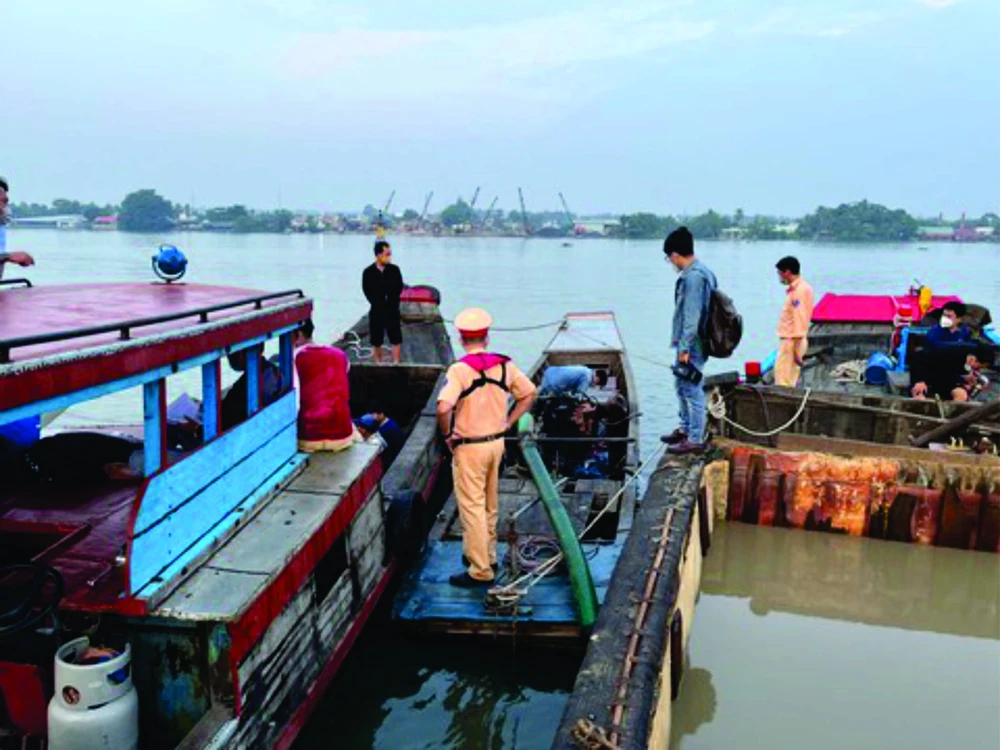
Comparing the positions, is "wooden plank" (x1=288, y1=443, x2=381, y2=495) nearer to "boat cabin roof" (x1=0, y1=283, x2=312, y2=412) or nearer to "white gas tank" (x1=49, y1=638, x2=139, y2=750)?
"boat cabin roof" (x1=0, y1=283, x2=312, y2=412)

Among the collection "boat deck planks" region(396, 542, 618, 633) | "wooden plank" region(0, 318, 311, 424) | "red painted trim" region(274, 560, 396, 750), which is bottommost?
"red painted trim" region(274, 560, 396, 750)

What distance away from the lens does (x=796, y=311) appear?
11.1 metres

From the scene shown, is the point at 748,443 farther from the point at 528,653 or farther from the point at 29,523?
the point at 29,523

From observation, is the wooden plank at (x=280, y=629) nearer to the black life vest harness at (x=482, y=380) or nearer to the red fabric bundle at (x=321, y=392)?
the black life vest harness at (x=482, y=380)

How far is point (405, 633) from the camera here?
652 cm

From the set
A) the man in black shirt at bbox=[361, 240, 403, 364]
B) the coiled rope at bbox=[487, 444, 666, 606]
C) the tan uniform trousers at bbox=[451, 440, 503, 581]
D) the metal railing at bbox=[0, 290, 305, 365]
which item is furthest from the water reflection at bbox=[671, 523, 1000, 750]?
the man in black shirt at bbox=[361, 240, 403, 364]

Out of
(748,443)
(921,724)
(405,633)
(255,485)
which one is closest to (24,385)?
(255,485)

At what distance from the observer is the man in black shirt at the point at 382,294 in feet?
40.2

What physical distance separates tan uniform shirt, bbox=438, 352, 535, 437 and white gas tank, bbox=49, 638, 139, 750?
8.69 ft

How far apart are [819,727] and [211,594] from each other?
15.1 feet

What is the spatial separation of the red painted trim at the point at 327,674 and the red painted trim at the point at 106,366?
2.19 m

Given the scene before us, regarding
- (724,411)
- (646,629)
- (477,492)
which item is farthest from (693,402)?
(646,629)

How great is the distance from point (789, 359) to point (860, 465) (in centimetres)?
293

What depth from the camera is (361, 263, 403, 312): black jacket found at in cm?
1229
